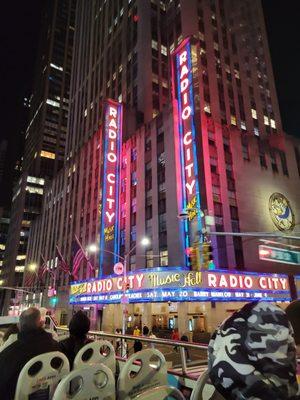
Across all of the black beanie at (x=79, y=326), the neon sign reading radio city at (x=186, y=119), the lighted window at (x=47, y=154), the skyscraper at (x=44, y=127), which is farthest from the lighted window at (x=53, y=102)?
the black beanie at (x=79, y=326)

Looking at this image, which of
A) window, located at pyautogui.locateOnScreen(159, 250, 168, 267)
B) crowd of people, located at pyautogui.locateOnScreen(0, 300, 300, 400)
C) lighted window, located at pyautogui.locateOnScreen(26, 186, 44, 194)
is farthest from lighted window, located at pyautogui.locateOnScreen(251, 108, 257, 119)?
lighted window, located at pyautogui.locateOnScreen(26, 186, 44, 194)

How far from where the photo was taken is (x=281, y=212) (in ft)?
147

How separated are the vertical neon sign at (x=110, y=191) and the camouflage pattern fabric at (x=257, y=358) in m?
40.0

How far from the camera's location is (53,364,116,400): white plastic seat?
11.0 feet

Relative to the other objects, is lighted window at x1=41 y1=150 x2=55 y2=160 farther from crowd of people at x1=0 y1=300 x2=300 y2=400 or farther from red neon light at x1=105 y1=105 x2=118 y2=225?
crowd of people at x1=0 y1=300 x2=300 y2=400

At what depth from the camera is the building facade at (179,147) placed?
3750 centimetres

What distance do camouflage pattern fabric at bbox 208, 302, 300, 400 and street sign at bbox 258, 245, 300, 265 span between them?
15.5 meters

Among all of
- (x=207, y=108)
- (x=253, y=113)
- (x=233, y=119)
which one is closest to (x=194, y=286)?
(x=207, y=108)

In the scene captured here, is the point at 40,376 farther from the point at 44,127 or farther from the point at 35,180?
the point at 44,127

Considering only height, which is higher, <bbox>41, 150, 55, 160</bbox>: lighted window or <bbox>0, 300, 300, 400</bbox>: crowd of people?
<bbox>41, 150, 55, 160</bbox>: lighted window

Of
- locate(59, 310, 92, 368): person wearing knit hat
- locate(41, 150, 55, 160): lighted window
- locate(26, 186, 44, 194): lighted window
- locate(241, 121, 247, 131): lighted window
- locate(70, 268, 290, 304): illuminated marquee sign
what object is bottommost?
locate(59, 310, 92, 368): person wearing knit hat

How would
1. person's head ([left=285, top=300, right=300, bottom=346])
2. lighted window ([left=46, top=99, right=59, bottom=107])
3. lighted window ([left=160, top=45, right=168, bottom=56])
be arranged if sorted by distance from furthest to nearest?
lighted window ([left=46, top=99, right=59, bottom=107])
lighted window ([left=160, top=45, right=168, bottom=56])
person's head ([left=285, top=300, right=300, bottom=346])

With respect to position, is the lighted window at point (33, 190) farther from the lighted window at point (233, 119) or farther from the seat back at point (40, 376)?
the seat back at point (40, 376)

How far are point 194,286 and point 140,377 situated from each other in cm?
2642
